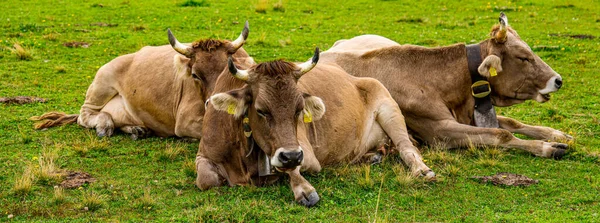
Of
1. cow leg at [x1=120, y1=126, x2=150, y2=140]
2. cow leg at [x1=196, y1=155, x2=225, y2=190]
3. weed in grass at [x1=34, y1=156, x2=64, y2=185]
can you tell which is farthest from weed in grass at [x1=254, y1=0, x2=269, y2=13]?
cow leg at [x1=196, y1=155, x2=225, y2=190]

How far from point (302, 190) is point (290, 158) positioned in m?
0.61

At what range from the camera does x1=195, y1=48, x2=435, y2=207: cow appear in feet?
25.4

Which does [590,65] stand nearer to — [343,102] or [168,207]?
[343,102]

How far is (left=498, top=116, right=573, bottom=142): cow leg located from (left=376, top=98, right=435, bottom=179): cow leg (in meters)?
1.88

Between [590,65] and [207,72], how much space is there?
8.96 m

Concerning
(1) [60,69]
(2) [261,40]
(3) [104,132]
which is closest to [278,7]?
(2) [261,40]

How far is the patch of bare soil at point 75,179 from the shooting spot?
8.62 meters

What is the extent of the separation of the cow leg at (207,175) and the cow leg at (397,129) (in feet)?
7.60

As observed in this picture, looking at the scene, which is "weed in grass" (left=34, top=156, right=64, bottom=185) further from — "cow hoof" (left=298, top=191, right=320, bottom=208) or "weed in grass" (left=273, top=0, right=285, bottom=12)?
"weed in grass" (left=273, top=0, right=285, bottom=12)

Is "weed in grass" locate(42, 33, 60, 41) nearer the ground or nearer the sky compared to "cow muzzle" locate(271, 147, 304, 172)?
nearer the ground

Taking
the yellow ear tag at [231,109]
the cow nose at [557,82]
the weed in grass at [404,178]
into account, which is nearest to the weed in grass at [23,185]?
the yellow ear tag at [231,109]

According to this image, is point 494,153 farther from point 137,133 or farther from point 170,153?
point 137,133

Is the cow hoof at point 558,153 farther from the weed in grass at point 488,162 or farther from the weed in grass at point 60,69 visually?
the weed in grass at point 60,69

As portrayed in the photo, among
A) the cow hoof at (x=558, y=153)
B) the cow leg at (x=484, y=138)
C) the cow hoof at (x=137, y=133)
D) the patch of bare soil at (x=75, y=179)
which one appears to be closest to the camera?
the patch of bare soil at (x=75, y=179)
